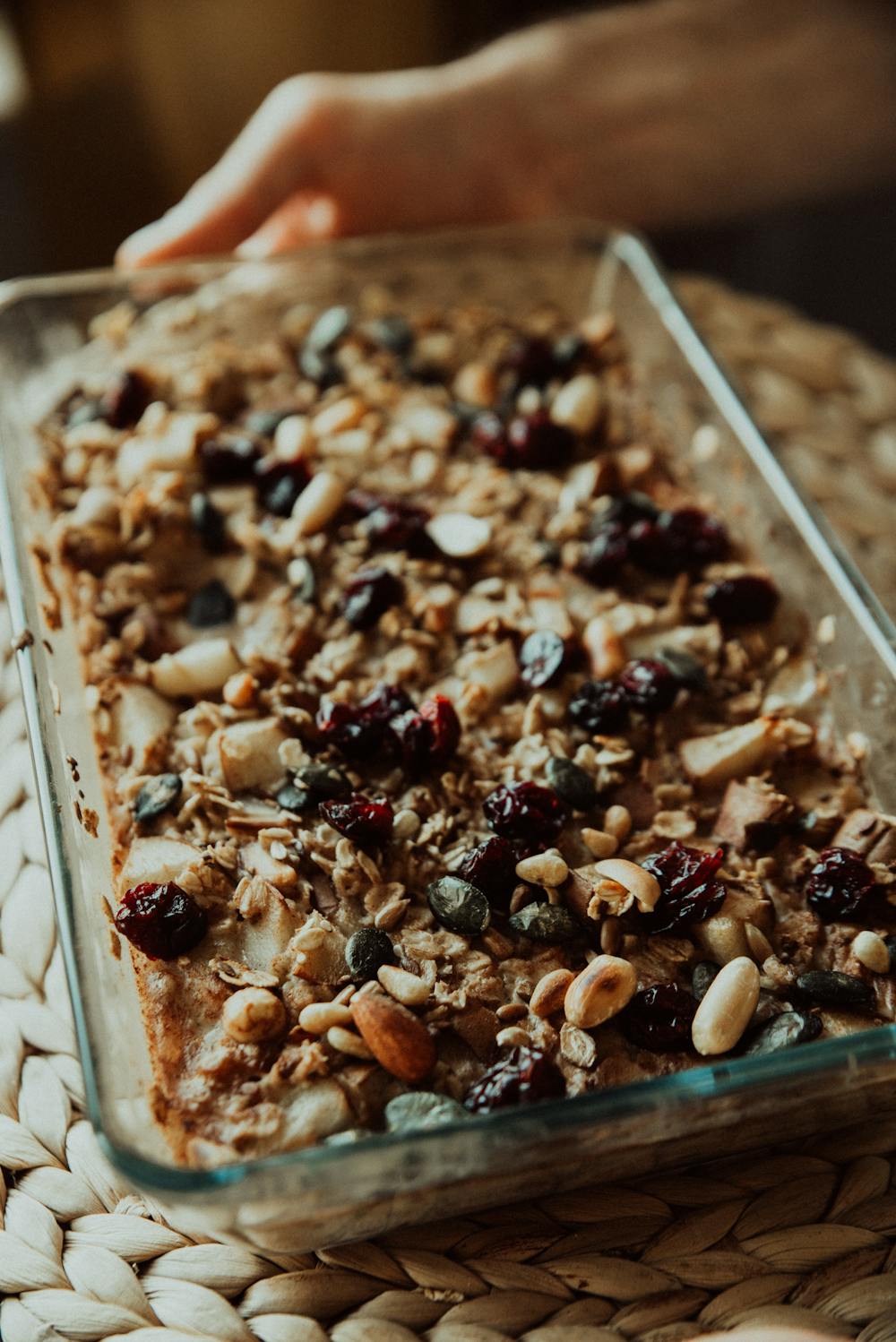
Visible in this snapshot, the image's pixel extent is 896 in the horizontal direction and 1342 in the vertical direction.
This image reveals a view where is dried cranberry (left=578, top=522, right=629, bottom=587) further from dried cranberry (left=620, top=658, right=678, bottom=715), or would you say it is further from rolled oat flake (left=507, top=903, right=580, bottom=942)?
rolled oat flake (left=507, top=903, right=580, bottom=942)

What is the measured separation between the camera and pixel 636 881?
1038mm

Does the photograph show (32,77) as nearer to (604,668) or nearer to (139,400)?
(139,400)

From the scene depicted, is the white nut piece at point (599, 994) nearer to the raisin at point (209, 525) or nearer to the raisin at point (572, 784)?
the raisin at point (572, 784)

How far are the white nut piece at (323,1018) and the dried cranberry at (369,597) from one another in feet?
1.38

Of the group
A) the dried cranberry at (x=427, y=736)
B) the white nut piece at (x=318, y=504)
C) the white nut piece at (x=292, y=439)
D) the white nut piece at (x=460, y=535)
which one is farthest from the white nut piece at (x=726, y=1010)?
the white nut piece at (x=292, y=439)

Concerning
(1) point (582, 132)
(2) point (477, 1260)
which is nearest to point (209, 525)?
(2) point (477, 1260)

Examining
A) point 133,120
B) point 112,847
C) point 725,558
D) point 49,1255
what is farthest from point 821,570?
point 133,120

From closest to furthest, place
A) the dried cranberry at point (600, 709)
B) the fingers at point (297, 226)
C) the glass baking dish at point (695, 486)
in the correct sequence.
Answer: the glass baking dish at point (695, 486)
the dried cranberry at point (600, 709)
the fingers at point (297, 226)

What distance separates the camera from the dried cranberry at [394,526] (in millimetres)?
1338

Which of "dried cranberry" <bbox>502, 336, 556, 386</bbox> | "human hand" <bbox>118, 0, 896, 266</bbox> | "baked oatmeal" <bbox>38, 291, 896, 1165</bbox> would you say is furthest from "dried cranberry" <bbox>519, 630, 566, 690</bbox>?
"human hand" <bbox>118, 0, 896, 266</bbox>

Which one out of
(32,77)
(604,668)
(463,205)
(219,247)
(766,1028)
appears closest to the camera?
(766,1028)

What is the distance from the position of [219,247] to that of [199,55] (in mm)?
1040

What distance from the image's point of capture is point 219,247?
180 centimetres

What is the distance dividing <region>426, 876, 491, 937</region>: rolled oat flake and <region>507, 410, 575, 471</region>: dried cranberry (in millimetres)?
584
